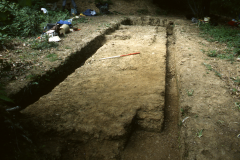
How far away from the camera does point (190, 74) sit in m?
3.11

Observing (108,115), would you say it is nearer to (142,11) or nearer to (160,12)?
(142,11)

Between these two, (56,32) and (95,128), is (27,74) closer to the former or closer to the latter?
(95,128)

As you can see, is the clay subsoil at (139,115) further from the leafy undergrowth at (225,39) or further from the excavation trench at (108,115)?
the leafy undergrowth at (225,39)

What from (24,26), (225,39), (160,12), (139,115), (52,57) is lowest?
(139,115)

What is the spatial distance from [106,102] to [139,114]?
55 cm

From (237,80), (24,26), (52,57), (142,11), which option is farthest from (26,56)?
(142,11)

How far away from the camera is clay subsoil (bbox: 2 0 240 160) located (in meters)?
1.84

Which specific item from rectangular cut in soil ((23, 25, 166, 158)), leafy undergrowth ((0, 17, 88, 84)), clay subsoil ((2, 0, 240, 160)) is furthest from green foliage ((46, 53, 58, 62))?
rectangular cut in soil ((23, 25, 166, 158))

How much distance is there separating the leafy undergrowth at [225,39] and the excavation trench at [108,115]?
1551mm

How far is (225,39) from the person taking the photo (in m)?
4.91

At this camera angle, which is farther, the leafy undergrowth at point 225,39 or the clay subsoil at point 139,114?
the leafy undergrowth at point 225,39

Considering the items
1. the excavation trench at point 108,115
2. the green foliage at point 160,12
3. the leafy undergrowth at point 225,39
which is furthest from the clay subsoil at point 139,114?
the green foliage at point 160,12

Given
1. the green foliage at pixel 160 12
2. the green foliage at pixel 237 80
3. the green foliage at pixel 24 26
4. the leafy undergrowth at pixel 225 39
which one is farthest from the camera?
the green foliage at pixel 160 12

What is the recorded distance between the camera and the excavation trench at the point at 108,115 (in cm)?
192
